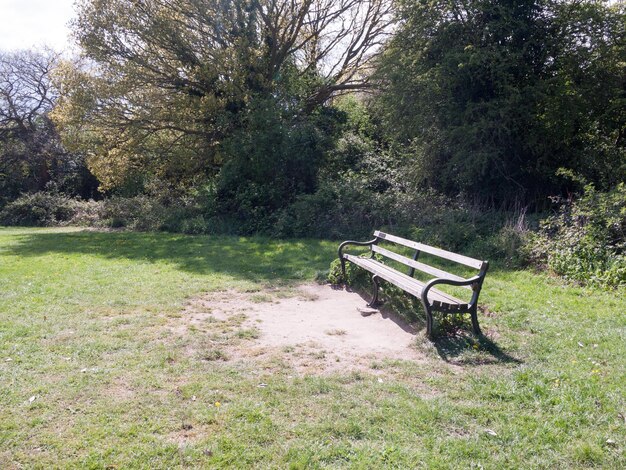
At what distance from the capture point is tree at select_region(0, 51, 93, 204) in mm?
26556

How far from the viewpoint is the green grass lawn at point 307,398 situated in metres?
3.05

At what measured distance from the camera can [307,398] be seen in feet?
12.6

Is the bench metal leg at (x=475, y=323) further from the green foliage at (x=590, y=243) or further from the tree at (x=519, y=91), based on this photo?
the tree at (x=519, y=91)

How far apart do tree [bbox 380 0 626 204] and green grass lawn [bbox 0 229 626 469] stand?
22.9 feet

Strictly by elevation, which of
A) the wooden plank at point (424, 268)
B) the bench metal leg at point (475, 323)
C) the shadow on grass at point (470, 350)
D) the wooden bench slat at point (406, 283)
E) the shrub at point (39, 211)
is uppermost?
the wooden plank at point (424, 268)

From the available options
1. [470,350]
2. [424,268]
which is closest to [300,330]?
[424,268]

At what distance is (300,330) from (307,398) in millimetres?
2076

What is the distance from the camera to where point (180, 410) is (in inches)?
142

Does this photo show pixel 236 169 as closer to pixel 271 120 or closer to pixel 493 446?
pixel 271 120

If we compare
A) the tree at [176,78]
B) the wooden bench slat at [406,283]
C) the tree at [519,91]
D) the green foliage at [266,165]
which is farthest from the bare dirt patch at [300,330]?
the tree at [176,78]

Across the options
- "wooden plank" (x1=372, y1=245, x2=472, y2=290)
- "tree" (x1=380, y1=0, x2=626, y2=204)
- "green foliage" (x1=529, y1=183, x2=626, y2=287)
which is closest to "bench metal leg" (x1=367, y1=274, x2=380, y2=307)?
"wooden plank" (x1=372, y1=245, x2=472, y2=290)

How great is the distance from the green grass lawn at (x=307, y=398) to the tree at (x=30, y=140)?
22811 millimetres

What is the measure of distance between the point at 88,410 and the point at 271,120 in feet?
46.6

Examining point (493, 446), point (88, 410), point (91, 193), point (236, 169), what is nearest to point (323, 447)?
point (493, 446)
